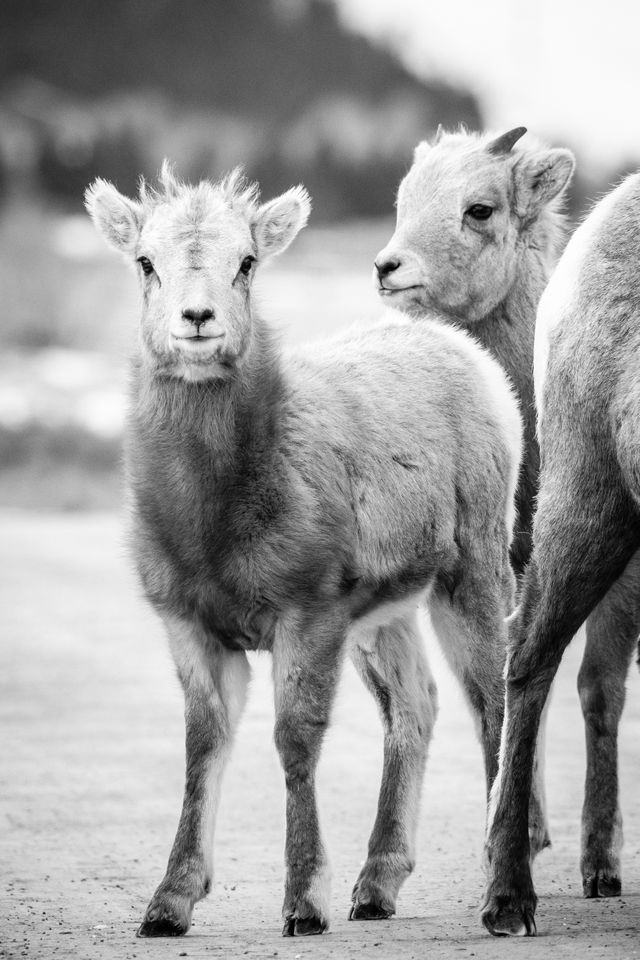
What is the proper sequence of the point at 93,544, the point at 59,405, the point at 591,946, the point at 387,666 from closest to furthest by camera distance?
1. the point at 591,946
2. the point at 387,666
3. the point at 93,544
4. the point at 59,405

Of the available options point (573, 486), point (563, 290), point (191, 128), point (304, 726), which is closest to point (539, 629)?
point (573, 486)

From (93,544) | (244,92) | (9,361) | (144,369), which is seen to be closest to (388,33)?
(244,92)

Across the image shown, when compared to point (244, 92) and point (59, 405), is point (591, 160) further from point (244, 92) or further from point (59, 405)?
point (59, 405)

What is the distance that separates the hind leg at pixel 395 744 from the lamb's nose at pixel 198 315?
1.36 metres

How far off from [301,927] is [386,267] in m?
3.44

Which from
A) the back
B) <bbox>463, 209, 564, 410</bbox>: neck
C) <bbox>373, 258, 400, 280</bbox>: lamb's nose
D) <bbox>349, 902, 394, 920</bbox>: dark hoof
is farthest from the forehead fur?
<bbox>349, 902, 394, 920</bbox>: dark hoof

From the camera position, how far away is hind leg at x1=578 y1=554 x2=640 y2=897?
6.55 metres

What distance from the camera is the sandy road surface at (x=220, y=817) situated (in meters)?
5.28

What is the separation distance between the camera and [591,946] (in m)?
4.88

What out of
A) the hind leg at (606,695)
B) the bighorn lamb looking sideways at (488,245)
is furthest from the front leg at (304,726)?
the bighorn lamb looking sideways at (488,245)

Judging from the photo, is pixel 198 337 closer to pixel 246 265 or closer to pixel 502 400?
pixel 246 265

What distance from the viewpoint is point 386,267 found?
7617 mm

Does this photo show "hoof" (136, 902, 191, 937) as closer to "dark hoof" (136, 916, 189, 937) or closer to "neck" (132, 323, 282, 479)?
"dark hoof" (136, 916, 189, 937)

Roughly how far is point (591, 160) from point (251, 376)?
21.0 m
